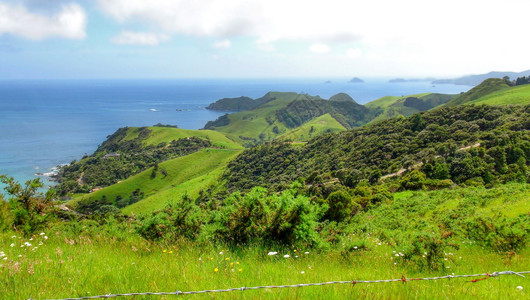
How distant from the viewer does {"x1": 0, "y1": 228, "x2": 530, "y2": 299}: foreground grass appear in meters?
3.88

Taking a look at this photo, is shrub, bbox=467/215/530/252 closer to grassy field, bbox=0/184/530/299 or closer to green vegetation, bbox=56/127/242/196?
grassy field, bbox=0/184/530/299

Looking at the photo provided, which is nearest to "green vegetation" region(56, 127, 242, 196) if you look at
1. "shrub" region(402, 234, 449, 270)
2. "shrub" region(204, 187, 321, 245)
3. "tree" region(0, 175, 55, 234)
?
"tree" region(0, 175, 55, 234)

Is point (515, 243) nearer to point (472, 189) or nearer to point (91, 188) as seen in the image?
point (472, 189)

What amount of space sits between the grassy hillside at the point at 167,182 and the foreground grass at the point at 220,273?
8168 cm

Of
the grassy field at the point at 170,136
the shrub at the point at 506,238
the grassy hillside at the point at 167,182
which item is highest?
the shrub at the point at 506,238

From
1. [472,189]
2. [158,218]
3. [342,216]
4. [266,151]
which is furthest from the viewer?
[266,151]

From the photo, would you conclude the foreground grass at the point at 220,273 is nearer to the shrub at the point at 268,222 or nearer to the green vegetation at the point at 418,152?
the shrub at the point at 268,222

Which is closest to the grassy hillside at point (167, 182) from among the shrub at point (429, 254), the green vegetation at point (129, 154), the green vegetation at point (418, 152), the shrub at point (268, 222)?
the green vegetation at point (129, 154)

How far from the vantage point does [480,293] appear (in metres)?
3.97

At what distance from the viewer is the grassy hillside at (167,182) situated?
299ft

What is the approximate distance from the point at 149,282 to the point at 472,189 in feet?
116

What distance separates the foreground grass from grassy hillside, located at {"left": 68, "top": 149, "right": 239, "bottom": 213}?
268ft

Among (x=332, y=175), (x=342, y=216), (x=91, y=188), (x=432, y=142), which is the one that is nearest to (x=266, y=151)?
(x=332, y=175)

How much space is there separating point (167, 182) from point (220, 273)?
11763 cm
